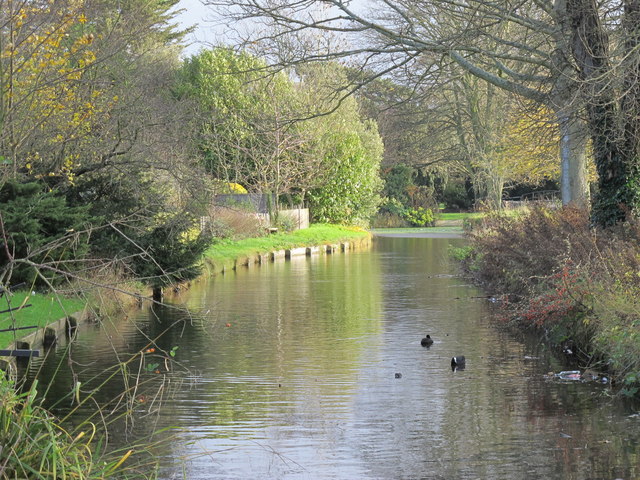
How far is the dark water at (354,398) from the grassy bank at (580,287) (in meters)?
0.48

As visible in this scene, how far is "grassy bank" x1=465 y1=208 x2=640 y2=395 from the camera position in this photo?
1184 centimetres

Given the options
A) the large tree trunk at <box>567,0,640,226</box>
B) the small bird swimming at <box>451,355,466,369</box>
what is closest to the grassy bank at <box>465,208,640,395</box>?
the large tree trunk at <box>567,0,640,226</box>

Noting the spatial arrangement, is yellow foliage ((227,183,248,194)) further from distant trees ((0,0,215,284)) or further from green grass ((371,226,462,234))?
distant trees ((0,0,215,284))

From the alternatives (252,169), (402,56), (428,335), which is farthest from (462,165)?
(428,335)

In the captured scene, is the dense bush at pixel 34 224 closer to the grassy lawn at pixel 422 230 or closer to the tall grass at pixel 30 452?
the tall grass at pixel 30 452

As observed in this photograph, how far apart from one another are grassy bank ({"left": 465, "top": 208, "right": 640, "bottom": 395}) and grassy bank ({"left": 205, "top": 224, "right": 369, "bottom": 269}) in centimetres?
1106

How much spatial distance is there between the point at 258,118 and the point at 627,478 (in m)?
35.9

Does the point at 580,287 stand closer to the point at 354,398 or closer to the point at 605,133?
the point at 354,398

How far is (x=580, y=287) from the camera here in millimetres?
13695

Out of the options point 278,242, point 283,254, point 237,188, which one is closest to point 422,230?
point 237,188

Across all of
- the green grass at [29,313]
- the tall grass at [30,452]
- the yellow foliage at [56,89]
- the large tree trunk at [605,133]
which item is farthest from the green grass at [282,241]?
the tall grass at [30,452]

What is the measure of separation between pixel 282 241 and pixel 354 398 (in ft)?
86.6

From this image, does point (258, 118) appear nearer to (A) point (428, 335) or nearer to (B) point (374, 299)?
(B) point (374, 299)

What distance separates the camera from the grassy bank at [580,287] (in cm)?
1184
